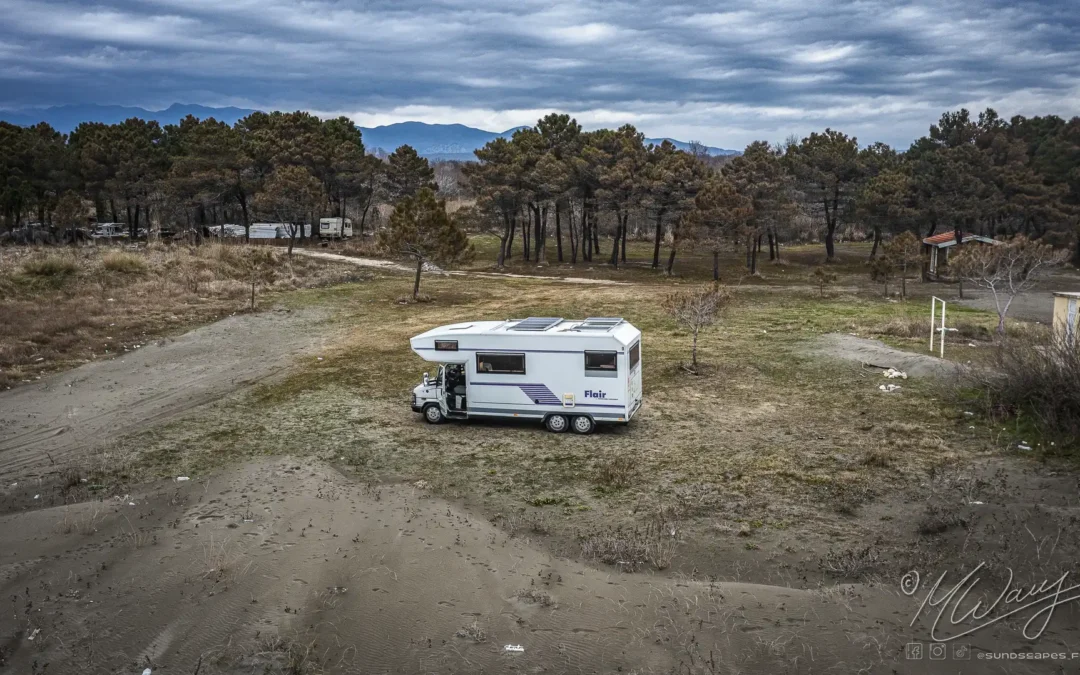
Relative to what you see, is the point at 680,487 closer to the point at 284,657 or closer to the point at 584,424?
the point at 584,424

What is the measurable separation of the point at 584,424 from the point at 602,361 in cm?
181

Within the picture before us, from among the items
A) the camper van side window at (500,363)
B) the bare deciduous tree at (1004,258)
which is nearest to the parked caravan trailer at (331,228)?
the bare deciduous tree at (1004,258)

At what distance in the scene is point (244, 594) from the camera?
36.4 feet

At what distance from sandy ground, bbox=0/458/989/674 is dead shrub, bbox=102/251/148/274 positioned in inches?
1348

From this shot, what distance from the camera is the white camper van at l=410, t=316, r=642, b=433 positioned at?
19000 millimetres

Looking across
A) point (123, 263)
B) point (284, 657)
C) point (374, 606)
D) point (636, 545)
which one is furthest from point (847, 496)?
point (123, 263)

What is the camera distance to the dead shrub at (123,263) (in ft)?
143

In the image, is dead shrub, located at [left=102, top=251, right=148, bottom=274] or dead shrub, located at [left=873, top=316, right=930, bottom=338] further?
dead shrub, located at [left=102, top=251, right=148, bottom=274]

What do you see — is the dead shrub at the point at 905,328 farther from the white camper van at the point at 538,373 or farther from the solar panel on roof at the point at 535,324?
the solar panel on roof at the point at 535,324

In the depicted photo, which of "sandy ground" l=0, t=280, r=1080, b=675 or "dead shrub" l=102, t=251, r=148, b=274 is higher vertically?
"dead shrub" l=102, t=251, r=148, b=274

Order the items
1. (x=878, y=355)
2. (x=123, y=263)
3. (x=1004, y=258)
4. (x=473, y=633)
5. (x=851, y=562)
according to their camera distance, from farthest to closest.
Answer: (x=123, y=263)
(x=1004, y=258)
(x=878, y=355)
(x=851, y=562)
(x=473, y=633)

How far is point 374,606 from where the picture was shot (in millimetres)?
10891

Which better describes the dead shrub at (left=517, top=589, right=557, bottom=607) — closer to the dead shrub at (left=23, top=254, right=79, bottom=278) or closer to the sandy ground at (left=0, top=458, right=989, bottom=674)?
the sandy ground at (left=0, top=458, right=989, bottom=674)

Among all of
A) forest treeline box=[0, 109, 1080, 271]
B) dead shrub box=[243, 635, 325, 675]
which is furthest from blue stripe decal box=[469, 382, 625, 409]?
forest treeline box=[0, 109, 1080, 271]
